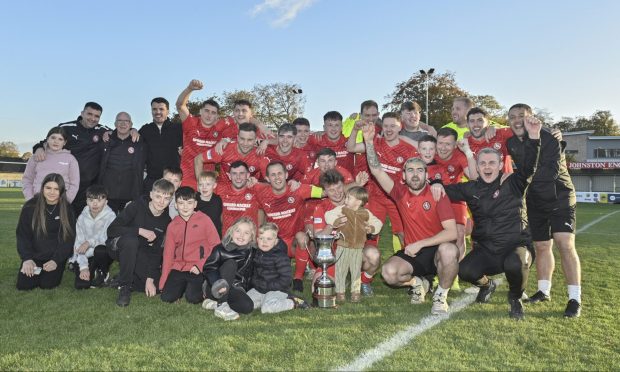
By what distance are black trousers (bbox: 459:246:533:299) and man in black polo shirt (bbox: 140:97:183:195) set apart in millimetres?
4565

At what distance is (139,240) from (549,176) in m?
4.30

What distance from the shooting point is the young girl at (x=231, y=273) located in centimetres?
423

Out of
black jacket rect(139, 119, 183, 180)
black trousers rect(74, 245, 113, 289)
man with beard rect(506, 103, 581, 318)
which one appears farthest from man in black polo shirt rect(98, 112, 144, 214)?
man with beard rect(506, 103, 581, 318)

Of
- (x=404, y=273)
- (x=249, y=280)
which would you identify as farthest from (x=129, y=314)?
(x=404, y=273)

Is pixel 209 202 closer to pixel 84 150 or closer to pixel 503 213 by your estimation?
pixel 84 150

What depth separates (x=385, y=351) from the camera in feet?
11.0

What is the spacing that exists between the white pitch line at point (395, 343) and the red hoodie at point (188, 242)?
2.24 metres

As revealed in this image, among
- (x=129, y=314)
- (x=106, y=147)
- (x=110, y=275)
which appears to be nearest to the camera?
(x=129, y=314)

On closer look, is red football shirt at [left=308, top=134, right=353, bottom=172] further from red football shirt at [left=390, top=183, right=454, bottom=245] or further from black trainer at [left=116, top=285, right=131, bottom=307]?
black trainer at [left=116, top=285, right=131, bottom=307]

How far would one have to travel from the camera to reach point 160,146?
23.9 ft

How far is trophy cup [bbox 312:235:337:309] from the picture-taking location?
457cm

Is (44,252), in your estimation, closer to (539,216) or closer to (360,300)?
(360,300)

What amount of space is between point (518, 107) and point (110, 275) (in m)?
5.31

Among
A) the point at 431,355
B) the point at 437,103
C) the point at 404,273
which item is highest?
the point at 437,103
